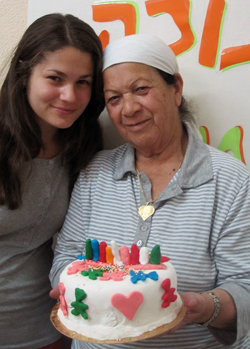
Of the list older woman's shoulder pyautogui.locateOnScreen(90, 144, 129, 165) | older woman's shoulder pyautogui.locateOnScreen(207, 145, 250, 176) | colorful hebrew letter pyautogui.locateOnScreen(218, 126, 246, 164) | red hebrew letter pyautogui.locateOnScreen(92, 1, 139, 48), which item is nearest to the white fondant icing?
older woman's shoulder pyautogui.locateOnScreen(207, 145, 250, 176)

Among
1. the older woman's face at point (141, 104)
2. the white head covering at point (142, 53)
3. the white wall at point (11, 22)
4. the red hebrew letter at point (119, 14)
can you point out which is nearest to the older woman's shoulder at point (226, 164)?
the older woman's face at point (141, 104)

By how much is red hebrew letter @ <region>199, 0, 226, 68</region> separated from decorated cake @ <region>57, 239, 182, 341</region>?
869mm

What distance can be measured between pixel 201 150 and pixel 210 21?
56 centimetres

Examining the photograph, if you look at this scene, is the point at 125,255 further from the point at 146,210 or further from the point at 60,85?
the point at 60,85

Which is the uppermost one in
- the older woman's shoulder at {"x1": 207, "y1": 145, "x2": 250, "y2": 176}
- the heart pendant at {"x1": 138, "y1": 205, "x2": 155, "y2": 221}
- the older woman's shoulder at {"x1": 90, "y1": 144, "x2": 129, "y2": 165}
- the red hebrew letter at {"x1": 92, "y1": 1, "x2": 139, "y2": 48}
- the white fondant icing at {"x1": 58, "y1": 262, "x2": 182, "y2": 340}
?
the red hebrew letter at {"x1": 92, "y1": 1, "x2": 139, "y2": 48}

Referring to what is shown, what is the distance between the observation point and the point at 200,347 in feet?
4.03

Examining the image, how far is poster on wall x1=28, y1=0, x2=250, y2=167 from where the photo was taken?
148cm

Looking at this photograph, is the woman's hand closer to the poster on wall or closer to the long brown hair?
the poster on wall

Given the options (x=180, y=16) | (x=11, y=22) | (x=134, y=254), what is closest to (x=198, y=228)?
(x=134, y=254)

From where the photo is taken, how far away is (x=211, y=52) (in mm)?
1521

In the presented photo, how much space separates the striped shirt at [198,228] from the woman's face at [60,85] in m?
0.36

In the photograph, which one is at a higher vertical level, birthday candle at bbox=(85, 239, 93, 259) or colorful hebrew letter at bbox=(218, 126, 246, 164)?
colorful hebrew letter at bbox=(218, 126, 246, 164)

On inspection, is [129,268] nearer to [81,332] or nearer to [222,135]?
[81,332]

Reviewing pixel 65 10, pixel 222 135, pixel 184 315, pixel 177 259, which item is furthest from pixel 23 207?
pixel 65 10
